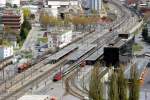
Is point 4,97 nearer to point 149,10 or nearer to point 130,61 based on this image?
point 130,61

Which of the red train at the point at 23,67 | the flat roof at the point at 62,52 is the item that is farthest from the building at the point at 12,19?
the red train at the point at 23,67

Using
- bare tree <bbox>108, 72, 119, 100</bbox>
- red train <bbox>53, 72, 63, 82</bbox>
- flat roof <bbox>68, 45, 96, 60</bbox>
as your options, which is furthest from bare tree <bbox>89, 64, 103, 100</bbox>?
flat roof <bbox>68, 45, 96, 60</bbox>

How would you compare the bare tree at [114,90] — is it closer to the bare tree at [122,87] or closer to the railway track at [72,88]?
the bare tree at [122,87]

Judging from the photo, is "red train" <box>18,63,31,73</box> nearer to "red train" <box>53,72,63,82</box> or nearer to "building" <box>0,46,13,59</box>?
"red train" <box>53,72,63,82</box>

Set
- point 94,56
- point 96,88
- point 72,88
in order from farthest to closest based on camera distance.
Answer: point 94,56
point 72,88
point 96,88

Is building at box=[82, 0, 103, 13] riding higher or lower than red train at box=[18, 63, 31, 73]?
higher

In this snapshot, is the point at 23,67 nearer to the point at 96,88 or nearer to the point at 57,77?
the point at 57,77

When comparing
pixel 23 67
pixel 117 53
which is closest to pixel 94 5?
pixel 23 67
